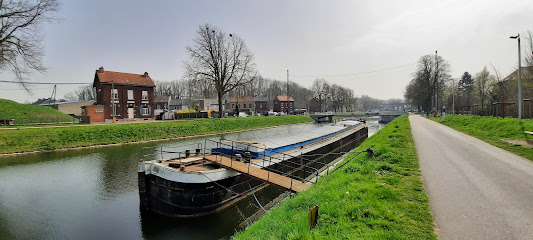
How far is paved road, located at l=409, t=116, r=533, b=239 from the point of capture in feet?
16.5

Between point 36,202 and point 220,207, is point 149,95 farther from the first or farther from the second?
point 220,207

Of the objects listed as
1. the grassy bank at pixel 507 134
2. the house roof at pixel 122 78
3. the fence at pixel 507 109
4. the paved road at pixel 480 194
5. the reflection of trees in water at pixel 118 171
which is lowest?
the reflection of trees in water at pixel 118 171

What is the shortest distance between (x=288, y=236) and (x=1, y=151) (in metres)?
26.5

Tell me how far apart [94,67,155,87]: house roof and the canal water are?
28.1m

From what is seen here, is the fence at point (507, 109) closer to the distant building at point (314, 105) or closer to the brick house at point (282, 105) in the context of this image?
the brick house at point (282, 105)

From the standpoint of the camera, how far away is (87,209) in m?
11.3

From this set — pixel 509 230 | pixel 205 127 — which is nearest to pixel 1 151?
A: pixel 205 127

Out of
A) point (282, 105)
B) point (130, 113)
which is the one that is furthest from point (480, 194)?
point (282, 105)

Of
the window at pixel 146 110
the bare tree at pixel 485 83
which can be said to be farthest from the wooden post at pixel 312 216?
the bare tree at pixel 485 83

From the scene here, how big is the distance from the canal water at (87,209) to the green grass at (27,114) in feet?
82.9

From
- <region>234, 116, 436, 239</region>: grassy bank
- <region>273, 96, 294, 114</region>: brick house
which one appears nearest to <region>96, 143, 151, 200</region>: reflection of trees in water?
<region>234, 116, 436, 239</region>: grassy bank

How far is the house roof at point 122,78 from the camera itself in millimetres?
43500

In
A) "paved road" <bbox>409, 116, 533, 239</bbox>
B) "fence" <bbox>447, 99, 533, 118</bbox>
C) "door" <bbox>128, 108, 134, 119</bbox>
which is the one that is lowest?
"paved road" <bbox>409, 116, 533, 239</bbox>

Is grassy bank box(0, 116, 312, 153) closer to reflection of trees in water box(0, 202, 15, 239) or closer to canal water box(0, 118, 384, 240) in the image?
canal water box(0, 118, 384, 240)
